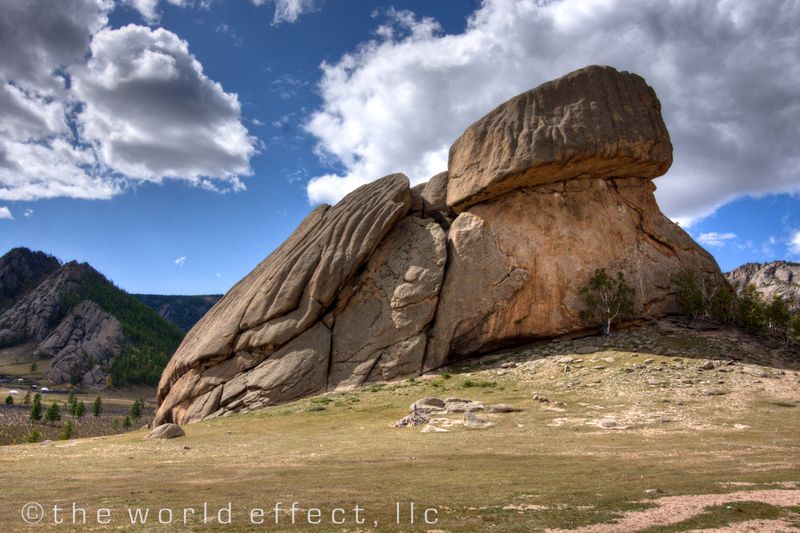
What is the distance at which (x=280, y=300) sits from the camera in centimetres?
3994

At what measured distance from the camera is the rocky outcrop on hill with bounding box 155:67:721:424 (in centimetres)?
3878

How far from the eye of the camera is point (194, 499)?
12000 mm

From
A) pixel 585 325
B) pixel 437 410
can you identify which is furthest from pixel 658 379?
pixel 437 410

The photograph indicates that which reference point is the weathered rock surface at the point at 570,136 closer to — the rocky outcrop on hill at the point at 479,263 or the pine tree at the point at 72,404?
the rocky outcrop on hill at the point at 479,263

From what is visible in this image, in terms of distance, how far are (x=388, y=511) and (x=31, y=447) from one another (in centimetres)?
2215

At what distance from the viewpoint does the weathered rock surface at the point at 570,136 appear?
3978 cm

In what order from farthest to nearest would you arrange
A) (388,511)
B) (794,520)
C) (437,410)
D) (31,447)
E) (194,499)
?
(437,410) → (31,447) → (194,499) → (388,511) → (794,520)

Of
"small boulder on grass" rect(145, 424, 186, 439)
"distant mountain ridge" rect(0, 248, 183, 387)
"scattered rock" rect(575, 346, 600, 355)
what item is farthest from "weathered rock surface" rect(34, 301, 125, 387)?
"scattered rock" rect(575, 346, 600, 355)

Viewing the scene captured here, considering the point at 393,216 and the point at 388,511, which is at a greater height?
the point at 393,216

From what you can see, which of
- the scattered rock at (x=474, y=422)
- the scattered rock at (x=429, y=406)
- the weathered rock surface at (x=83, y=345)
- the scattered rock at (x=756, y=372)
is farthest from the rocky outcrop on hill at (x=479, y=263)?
the weathered rock surface at (x=83, y=345)

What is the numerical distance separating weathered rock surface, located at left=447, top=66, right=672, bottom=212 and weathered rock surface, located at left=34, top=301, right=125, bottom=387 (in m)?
144

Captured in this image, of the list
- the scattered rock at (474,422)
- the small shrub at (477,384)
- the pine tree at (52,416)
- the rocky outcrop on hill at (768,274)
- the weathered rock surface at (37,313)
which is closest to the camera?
the scattered rock at (474,422)

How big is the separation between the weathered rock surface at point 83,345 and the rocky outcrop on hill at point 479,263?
128 m

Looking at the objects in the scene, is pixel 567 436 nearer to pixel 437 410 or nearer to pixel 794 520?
pixel 437 410
